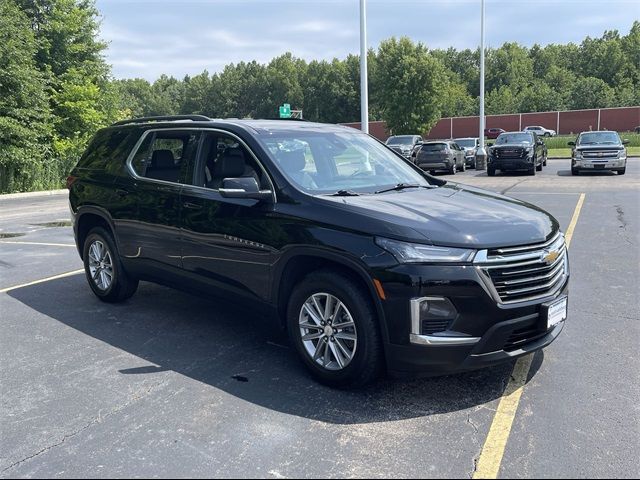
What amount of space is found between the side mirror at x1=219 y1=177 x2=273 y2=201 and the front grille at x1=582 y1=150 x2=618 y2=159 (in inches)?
783

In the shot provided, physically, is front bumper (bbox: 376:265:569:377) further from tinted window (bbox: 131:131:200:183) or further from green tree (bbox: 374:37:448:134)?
green tree (bbox: 374:37:448:134)

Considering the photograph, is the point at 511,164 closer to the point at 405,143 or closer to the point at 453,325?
the point at 405,143

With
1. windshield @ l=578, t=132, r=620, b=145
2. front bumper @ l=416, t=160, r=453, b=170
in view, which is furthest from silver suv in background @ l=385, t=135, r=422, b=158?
windshield @ l=578, t=132, r=620, b=145

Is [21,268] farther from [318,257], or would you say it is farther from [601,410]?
[601,410]

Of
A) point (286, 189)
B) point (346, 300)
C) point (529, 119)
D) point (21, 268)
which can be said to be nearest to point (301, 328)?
point (346, 300)

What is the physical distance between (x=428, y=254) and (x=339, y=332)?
84cm

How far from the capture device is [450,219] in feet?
12.2

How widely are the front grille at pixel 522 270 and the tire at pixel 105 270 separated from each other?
381 centimetres

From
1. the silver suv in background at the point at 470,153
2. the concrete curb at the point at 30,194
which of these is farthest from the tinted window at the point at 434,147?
the concrete curb at the point at 30,194

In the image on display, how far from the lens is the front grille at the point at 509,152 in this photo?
22.1 m

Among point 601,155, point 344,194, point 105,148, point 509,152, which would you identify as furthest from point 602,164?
point 344,194

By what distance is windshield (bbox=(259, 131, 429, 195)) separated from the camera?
441cm

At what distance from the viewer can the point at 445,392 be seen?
3.87 m

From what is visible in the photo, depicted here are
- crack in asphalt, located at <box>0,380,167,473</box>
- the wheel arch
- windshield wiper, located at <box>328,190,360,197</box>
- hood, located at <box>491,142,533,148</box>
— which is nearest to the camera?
crack in asphalt, located at <box>0,380,167,473</box>
